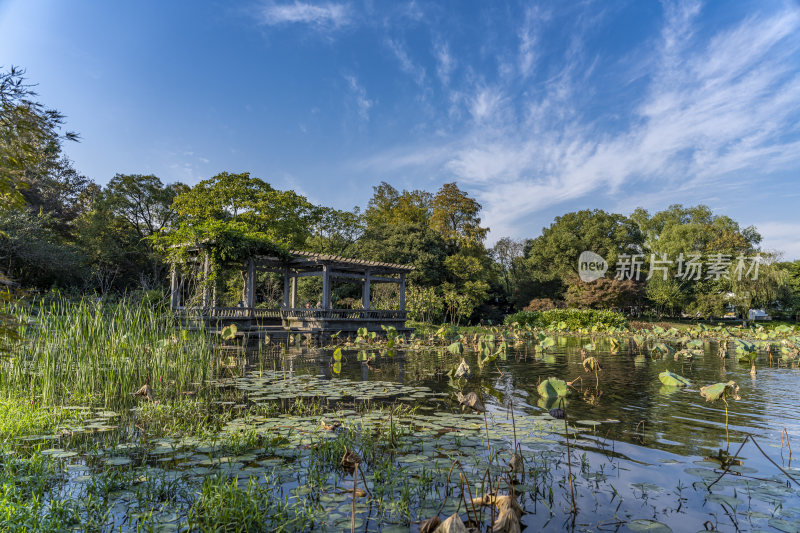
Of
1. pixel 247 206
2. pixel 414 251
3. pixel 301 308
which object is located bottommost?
pixel 301 308

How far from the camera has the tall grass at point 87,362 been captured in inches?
181

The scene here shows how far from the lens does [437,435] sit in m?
3.75

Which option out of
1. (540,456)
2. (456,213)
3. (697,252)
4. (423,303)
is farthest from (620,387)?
(697,252)

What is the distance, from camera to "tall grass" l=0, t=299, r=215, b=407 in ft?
15.1

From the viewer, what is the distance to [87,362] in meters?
4.96

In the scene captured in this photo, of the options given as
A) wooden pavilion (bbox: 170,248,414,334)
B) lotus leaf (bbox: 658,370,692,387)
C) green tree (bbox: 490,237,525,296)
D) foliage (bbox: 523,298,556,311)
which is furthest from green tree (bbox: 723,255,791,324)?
lotus leaf (bbox: 658,370,692,387)

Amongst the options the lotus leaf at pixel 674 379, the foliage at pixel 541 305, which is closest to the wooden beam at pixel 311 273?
the lotus leaf at pixel 674 379

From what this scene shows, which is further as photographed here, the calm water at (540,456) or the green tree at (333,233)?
the green tree at (333,233)

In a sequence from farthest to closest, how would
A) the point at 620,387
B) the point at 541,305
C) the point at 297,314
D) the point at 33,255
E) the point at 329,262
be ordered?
the point at 541,305 < the point at 33,255 < the point at 297,314 < the point at 329,262 < the point at 620,387

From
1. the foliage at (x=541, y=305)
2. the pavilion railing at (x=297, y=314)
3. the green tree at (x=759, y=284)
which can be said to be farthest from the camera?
the foliage at (x=541, y=305)

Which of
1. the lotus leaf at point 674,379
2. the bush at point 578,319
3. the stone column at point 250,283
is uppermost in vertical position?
the stone column at point 250,283

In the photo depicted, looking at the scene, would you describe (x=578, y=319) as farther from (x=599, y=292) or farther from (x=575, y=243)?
(x=575, y=243)

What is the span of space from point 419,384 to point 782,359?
9.27 meters

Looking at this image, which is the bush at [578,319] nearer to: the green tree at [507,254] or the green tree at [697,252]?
the green tree at [697,252]
